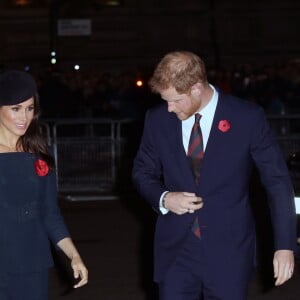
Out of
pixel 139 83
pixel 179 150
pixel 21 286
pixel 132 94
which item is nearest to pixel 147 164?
pixel 179 150

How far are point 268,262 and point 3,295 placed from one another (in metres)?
5.61

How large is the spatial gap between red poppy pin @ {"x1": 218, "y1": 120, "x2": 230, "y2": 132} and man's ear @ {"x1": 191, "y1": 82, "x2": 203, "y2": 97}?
0.68 ft

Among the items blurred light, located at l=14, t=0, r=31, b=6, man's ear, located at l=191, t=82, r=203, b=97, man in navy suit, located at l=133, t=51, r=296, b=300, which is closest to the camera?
man's ear, located at l=191, t=82, r=203, b=97

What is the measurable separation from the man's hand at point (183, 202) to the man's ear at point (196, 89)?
0.48 metres

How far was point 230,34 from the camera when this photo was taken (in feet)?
123

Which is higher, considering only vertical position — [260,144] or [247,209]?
[260,144]

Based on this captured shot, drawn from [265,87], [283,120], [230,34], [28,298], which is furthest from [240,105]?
[230,34]

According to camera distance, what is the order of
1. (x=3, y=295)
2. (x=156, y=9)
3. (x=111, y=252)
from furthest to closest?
(x=156, y=9), (x=111, y=252), (x=3, y=295)

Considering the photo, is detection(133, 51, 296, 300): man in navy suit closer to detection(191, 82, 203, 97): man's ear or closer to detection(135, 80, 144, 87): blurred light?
detection(191, 82, 203, 97): man's ear

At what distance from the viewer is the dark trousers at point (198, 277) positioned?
17.7ft

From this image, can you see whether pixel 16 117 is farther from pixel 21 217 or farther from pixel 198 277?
pixel 198 277

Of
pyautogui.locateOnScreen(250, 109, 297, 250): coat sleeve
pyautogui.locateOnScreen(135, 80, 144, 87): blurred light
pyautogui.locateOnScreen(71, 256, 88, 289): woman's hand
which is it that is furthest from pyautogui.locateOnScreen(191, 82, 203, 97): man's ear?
pyautogui.locateOnScreen(135, 80, 144, 87): blurred light

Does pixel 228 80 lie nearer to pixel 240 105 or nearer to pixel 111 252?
pixel 111 252

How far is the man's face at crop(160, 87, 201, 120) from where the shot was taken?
5.20 metres
